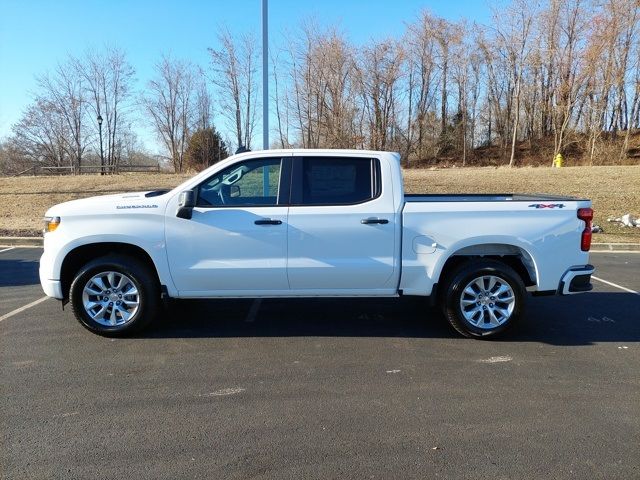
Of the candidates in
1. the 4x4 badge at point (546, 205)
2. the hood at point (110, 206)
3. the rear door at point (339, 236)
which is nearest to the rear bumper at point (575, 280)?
the 4x4 badge at point (546, 205)

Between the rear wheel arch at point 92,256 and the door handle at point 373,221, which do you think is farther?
the rear wheel arch at point 92,256

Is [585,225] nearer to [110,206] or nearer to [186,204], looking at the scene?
[186,204]

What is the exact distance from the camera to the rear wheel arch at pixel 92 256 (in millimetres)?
4977

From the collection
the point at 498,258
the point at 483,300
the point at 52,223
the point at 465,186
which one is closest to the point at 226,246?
the point at 52,223

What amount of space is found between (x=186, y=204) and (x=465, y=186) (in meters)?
18.5

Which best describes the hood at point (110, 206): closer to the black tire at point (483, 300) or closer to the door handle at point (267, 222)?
the door handle at point (267, 222)

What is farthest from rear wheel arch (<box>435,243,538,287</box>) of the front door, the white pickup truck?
the front door

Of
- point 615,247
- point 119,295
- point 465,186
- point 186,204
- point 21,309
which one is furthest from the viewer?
point 465,186

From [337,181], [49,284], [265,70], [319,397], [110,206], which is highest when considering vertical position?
[265,70]

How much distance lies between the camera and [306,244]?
4.86m

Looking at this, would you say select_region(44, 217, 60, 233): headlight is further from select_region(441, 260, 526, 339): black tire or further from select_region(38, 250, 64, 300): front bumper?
select_region(441, 260, 526, 339): black tire

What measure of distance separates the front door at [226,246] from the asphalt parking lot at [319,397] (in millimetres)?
589

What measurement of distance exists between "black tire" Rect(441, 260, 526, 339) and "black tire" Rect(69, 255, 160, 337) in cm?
301

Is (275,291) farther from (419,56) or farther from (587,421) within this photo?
(419,56)
